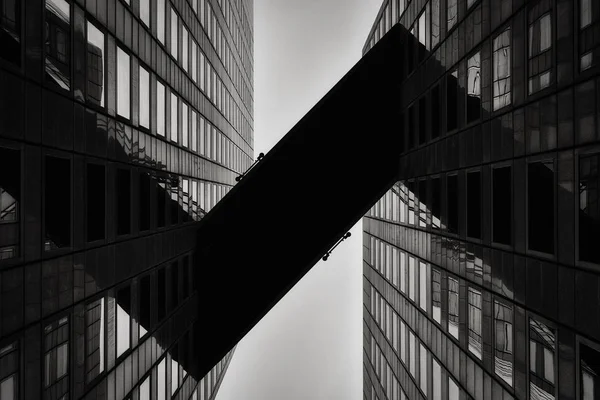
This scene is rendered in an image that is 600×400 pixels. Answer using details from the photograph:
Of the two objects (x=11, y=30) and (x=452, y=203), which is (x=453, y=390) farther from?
(x=11, y=30)

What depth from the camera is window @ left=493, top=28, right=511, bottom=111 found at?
16047mm

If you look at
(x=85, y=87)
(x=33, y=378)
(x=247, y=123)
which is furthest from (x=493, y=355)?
(x=247, y=123)

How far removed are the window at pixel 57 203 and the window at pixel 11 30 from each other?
3037 mm

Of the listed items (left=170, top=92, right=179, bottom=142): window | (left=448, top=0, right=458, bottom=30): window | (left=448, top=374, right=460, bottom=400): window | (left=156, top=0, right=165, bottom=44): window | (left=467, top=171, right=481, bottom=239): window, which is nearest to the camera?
(left=467, top=171, right=481, bottom=239): window

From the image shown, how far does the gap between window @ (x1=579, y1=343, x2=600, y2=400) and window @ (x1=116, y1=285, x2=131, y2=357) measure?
1599 cm

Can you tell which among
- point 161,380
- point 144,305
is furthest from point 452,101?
point 161,380

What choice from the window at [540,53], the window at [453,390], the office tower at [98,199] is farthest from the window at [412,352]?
the window at [540,53]

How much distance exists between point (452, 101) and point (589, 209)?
11.1m

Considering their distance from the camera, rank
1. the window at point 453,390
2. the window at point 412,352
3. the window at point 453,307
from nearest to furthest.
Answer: the window at point 453,307
the window at point 453,390
the window at point 412,352

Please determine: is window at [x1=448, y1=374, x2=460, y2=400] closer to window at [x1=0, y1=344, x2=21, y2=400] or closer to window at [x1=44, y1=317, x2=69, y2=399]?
window at [x1=44, y1=317, x2=69, y2=399]

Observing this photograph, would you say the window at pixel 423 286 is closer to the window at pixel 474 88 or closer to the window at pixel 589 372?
the window at pixel 474 88

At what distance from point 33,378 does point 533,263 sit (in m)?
14.8

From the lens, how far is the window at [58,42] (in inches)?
533

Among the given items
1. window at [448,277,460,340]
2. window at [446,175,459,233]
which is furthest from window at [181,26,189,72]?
window at [448,277,460,340]
